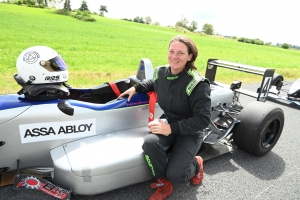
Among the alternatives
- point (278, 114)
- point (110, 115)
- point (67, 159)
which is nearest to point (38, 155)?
point (67, 159)

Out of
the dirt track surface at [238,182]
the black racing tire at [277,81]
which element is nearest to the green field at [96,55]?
the black racing tire at [277,81]

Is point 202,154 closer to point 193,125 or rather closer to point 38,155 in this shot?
point 193,125

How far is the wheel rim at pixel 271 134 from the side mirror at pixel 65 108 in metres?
2.85

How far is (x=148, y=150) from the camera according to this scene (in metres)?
2.43

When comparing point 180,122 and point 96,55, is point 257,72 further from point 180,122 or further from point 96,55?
point 96,55

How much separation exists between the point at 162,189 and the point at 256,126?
1614 millimetres

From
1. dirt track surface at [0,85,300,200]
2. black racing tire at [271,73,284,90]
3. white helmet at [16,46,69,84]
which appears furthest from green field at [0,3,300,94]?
dirt track surface at [0,85,300,200]

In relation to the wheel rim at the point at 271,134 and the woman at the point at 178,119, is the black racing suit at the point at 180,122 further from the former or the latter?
the wheel rim at the point at 271,134

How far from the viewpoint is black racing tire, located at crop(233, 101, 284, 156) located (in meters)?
3.29

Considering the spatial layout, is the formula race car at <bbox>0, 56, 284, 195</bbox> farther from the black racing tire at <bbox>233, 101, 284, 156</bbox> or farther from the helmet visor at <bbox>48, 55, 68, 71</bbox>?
the black racing tire at <bbox>233, 101, 284, 156</bbox>

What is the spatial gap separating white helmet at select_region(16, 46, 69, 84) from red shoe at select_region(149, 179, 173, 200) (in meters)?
1.54

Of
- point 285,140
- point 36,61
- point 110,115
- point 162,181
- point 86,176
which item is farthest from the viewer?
point 285,140

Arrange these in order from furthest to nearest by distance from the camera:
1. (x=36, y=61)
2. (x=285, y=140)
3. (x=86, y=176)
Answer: (x=285, y=140) → (x=36, y=61) → (x=86, y=176)

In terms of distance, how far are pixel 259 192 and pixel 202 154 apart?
33.0 inches
